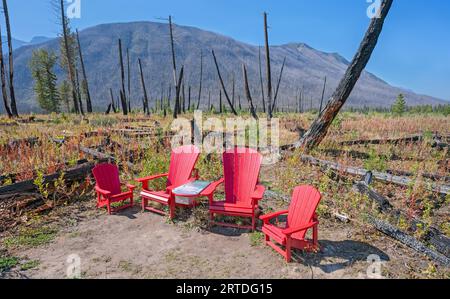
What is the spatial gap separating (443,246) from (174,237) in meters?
3.48

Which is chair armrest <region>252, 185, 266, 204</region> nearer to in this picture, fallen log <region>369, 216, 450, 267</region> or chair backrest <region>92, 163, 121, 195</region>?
fallen log <region>369, 216, 450, 267</region>

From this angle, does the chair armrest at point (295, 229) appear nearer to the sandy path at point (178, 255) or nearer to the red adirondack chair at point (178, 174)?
the sandy path at point (178, 255)

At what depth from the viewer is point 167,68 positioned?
147750mm

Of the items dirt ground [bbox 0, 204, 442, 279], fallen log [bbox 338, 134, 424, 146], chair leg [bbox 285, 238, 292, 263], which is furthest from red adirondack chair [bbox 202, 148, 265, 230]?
fallen log [bbox 338, 134, 424, 146]

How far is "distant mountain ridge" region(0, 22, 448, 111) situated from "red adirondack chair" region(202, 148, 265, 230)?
4375 inches

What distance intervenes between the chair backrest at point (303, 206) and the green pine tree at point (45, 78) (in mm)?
43225

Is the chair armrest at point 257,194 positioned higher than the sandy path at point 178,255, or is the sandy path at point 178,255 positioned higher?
the chair armrest at point 257,194

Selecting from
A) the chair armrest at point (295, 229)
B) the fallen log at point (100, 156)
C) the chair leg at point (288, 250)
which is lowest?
the chair leg at point (288, 250)

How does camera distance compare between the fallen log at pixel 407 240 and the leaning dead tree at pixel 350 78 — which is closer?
the fallen log at pixel 407 240

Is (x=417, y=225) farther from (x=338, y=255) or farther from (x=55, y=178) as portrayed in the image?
(x=55, y=178)

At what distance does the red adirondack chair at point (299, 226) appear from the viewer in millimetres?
3379

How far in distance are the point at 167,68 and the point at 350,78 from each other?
489 ft

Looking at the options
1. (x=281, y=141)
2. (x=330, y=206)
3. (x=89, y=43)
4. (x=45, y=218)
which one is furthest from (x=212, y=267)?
(x=89, y=43)

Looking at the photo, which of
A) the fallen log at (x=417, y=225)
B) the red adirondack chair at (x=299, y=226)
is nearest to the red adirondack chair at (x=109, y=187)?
the red adirondack chair at (x=299, y=226)
